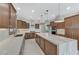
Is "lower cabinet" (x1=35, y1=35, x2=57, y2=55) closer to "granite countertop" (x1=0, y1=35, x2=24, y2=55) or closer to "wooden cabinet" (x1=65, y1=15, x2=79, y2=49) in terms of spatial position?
"granite countertop" (x1=0, y1=35, x2=24, y2=55)

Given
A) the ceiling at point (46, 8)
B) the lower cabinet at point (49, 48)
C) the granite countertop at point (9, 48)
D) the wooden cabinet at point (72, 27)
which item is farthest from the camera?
the wooden cabinet at point (72, 27)

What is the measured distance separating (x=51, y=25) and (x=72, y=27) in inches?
181

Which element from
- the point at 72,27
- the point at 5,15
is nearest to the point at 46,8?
the point at 72,27

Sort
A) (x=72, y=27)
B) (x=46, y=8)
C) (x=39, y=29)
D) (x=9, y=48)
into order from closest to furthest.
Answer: (x=9, y=48)
(x=72, y=27)
(x=46, y=8)
(x=39, y=29)

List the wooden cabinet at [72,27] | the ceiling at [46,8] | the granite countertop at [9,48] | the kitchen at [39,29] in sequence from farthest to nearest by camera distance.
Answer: the wooden cabinet at [72,27], the ceiling at [46,8], the kitchen at [39,29], the granite countertop at [9,48]

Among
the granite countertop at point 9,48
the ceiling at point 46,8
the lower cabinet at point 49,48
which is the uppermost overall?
the ceiling at point 46,8

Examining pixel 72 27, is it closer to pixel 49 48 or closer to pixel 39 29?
pixel 49 48

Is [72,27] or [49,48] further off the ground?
[72,27]

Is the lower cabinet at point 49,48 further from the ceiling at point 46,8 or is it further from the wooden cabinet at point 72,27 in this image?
the wooden cabinet at point 72,27

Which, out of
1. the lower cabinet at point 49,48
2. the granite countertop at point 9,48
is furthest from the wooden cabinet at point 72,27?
the granite countertop at point 9,48

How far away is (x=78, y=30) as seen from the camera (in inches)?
239

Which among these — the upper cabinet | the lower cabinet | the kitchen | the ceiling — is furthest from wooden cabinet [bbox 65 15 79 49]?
the upper cabinet
